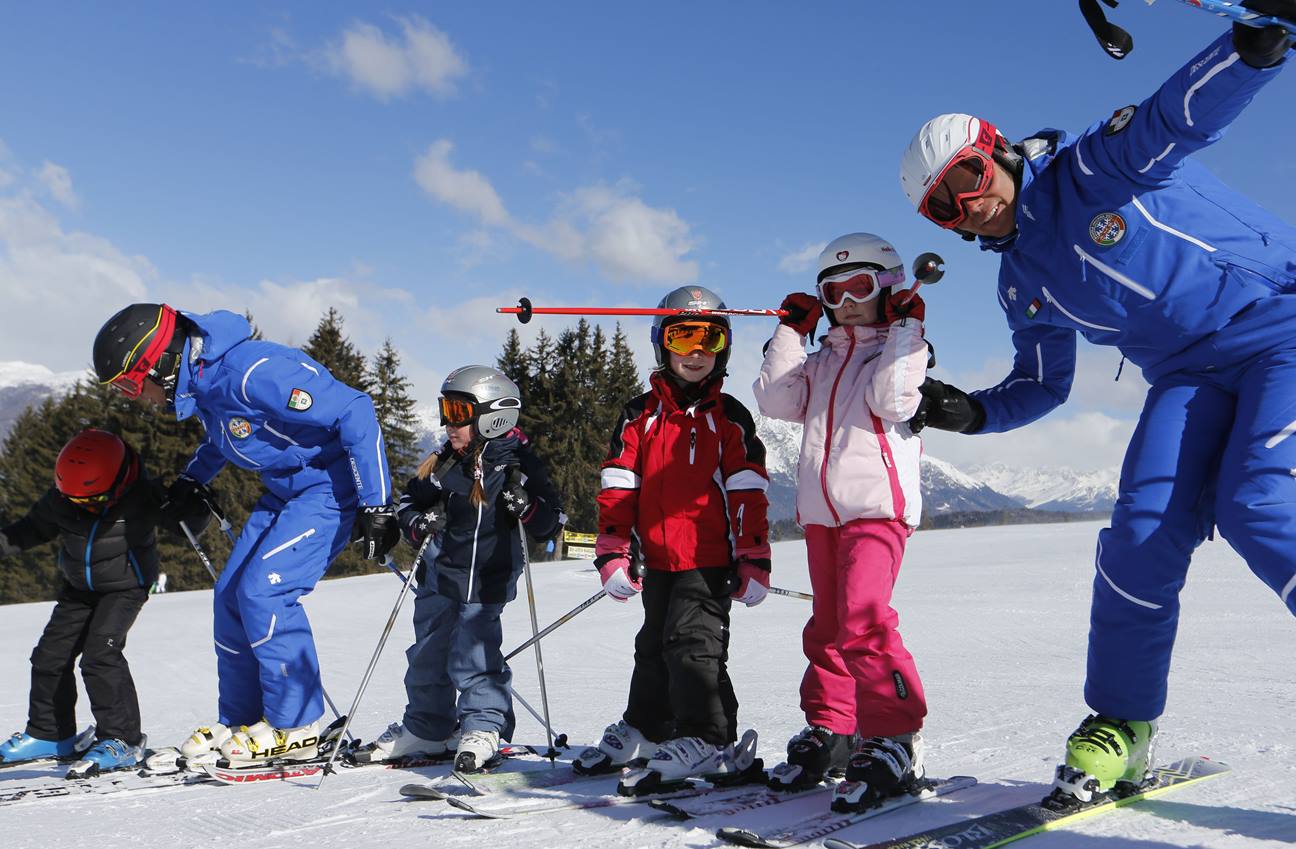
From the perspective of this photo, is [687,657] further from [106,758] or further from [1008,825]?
[106,758]

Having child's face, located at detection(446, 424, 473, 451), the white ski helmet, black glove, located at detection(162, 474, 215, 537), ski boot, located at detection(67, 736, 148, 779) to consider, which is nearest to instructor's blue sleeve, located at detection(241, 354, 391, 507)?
child's face, located at detection(446, 424, 473, 451)

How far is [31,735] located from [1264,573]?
571cm

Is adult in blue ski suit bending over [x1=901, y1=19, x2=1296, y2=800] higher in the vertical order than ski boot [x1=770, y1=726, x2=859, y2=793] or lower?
higher

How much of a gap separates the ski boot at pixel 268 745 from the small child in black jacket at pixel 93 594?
33.5 inches

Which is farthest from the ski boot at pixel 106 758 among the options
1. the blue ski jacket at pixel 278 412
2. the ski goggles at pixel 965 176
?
the ski goggles at pixel 965 176

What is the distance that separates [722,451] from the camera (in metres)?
3.91

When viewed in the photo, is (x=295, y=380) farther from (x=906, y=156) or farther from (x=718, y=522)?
(x=906, y=156)

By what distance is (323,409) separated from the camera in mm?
4715

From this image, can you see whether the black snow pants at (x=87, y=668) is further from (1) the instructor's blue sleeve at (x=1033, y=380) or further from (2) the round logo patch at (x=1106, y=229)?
(2) the round logo patch at (x=1106, y=229)

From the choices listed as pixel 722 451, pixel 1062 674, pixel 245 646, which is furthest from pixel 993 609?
pixel 245 646

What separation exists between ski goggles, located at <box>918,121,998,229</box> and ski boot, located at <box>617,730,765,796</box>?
2148 mm

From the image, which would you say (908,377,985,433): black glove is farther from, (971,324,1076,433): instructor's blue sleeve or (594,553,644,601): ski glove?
(594,553,644,601): ski glove

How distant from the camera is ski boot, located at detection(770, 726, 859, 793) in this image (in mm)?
3410

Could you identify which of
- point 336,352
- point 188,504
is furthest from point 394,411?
point 188,504
